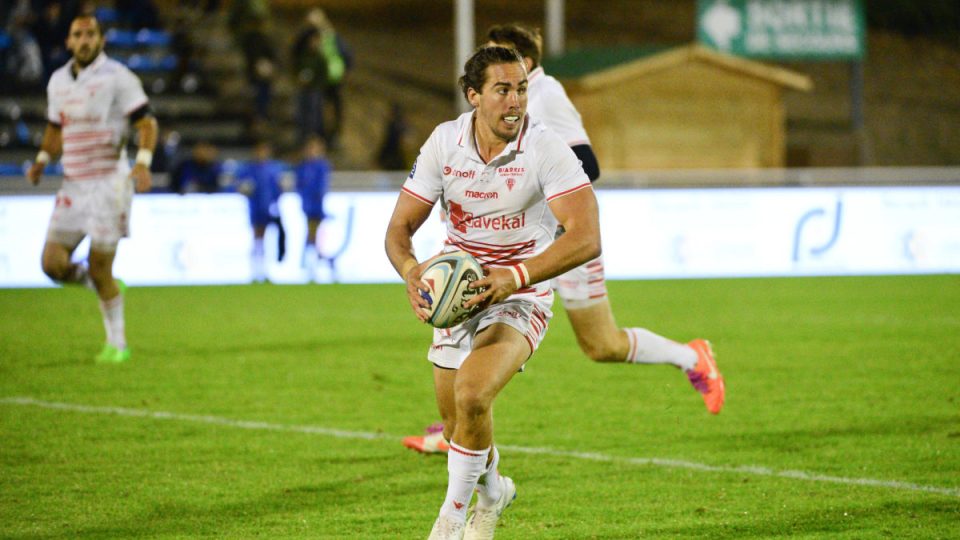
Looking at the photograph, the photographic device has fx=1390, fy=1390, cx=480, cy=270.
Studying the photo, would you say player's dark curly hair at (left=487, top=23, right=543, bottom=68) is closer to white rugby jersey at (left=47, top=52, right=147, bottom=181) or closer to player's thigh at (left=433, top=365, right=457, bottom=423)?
player's thigh at (left=433, top=365, right=457, bottom=423)

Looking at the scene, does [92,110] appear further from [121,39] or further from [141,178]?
[121,39]

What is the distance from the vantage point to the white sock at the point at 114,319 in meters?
10.6

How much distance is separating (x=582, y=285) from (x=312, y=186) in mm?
10991

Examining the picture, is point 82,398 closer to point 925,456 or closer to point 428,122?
point 925,456

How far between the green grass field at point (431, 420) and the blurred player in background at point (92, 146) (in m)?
0.98

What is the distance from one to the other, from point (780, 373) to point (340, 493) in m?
4.82

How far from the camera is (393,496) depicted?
6453mm

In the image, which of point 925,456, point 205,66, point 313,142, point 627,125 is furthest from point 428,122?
point 925,456

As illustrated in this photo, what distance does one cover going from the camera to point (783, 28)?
25.8 metres

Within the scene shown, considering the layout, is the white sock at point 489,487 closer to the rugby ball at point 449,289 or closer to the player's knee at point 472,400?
the player's knee at point 472,400

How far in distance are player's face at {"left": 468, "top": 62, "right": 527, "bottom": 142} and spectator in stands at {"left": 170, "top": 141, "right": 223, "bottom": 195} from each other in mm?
13780

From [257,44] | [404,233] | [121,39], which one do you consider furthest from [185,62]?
[404,233]

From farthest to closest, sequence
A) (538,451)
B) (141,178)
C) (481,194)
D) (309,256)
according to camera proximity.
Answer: (309,256) < (141,178) < (538,451) < (481,194)

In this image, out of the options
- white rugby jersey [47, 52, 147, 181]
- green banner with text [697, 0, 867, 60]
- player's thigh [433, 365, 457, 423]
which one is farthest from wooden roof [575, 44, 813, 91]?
player's thigh [433, 365, 457, 423]
